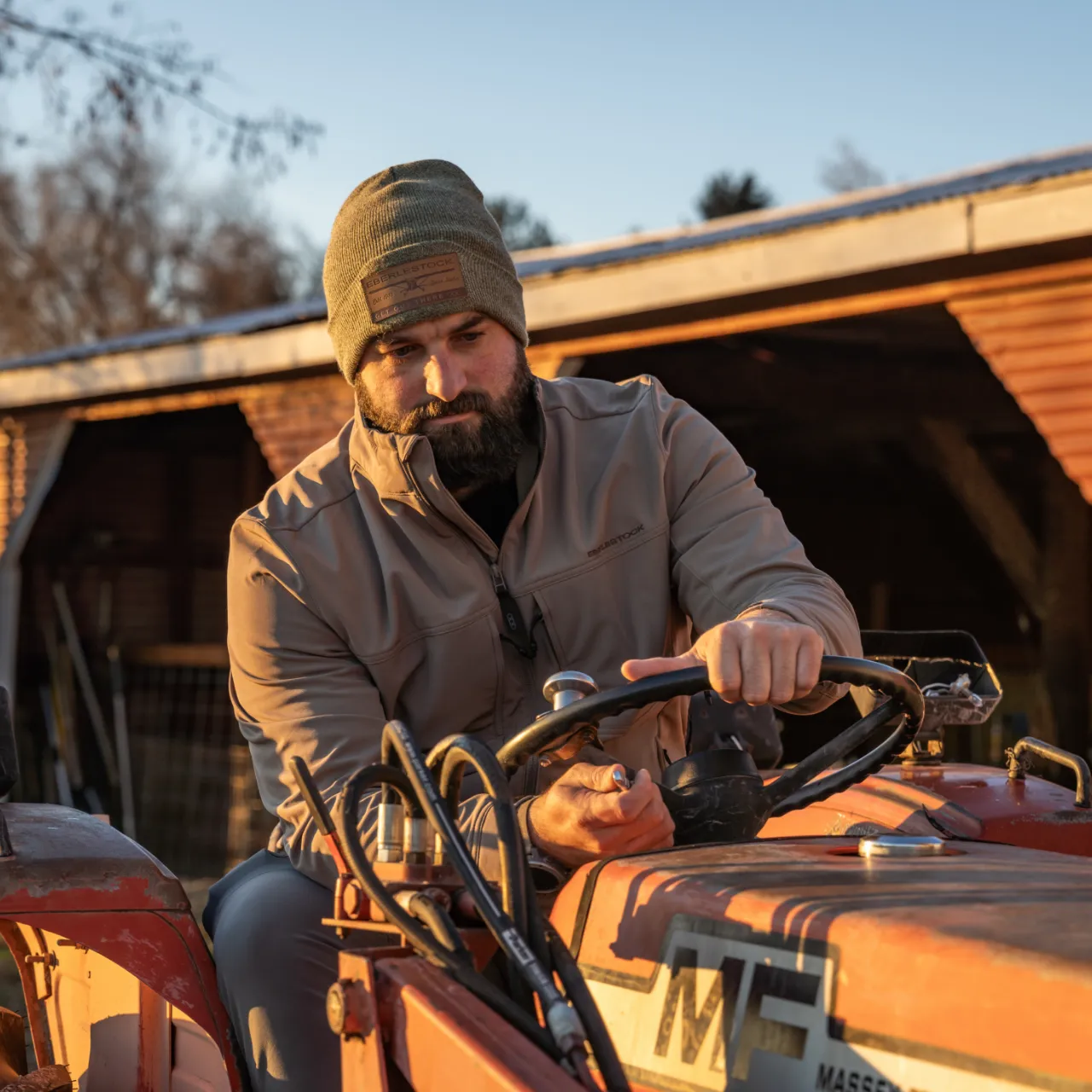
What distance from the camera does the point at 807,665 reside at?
5.72 ft

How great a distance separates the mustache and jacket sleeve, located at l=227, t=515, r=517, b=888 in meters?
0.29

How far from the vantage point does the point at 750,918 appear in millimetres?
1470

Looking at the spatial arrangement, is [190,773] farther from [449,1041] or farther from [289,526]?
[449,1041]

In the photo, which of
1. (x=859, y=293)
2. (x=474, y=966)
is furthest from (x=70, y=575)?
(x=474, y=966)

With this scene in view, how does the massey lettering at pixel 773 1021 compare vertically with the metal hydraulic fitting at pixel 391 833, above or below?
below

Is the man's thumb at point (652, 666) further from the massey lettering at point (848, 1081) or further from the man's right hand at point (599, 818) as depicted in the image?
the massey lettering at point (848, 1081)

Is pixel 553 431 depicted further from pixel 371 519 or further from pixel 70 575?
pixel 70 575

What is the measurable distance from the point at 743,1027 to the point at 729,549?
1.10 m

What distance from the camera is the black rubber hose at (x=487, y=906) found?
4.42 feet

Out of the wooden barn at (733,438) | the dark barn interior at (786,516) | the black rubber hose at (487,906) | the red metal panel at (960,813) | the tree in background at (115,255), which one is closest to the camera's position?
the black rubber hose at (487,906)

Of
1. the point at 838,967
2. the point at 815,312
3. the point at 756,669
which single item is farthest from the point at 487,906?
the point at 815,312

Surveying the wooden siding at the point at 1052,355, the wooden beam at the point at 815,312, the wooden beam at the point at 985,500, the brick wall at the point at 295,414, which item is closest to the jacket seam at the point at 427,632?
the wooden siding at the point at 1052,355

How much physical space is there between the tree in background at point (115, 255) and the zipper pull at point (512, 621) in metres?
31.4

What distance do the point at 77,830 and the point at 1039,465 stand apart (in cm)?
823
